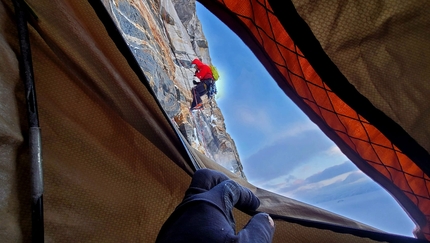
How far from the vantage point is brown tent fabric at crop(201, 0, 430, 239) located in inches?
34.6

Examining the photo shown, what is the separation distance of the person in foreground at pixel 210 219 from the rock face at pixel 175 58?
4.21 meters

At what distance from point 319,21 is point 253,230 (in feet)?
2.98

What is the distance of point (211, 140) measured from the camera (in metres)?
10.5

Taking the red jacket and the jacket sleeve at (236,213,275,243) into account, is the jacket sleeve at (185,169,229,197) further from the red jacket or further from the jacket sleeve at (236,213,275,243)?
the red jacket

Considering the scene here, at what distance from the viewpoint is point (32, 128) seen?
1049 millimetres

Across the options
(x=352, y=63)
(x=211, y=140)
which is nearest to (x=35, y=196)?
(x=352, y=63)

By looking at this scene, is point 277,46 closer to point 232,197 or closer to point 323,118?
point 323,118

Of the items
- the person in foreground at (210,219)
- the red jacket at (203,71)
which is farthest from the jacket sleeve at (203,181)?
the red jacket at (203,71)

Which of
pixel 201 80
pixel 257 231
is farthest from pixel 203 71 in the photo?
pixel 257 231

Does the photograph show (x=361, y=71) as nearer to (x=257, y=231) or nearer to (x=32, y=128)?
(x=257, y=231)

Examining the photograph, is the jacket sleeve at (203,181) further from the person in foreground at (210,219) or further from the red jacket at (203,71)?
→ the red jacket at (203,71)

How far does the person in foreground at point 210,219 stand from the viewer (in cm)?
90

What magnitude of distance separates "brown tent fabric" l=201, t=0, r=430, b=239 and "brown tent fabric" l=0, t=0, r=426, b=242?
53 centimetres

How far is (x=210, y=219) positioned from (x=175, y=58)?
9.38 meters
